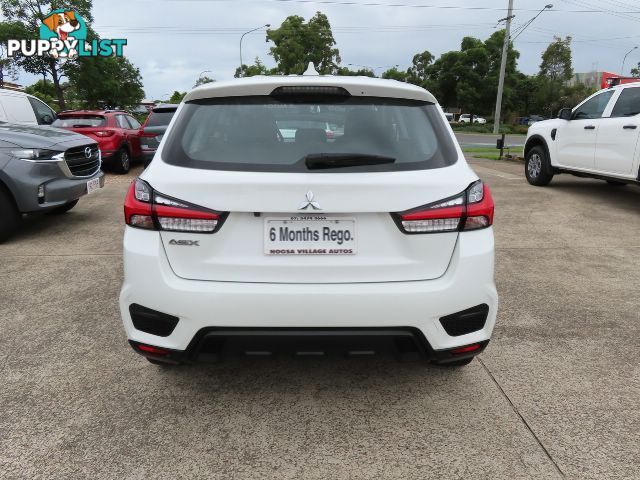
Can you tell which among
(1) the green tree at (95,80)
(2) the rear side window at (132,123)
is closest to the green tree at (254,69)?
(1) the green tree at (95,80)

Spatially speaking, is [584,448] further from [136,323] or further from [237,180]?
[136,323]

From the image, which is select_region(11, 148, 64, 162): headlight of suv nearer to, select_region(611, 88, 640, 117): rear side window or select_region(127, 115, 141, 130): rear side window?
select_region(127, 115, 141, 130): rear side window

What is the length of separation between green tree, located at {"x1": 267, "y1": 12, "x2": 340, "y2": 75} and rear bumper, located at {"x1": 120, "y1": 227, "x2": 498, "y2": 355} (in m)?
58.1

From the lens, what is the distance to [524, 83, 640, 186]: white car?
285 inches

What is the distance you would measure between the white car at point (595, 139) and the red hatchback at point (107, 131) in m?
8.91

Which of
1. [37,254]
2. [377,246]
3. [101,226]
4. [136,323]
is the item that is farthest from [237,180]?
[101,226]

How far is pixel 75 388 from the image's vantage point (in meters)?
2.76

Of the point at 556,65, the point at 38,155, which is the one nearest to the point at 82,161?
the point at 38,155

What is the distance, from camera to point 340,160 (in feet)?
7.34

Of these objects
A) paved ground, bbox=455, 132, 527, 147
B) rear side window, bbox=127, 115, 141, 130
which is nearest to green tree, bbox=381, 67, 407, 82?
paved ground, bbox=455, 132, 527, 147

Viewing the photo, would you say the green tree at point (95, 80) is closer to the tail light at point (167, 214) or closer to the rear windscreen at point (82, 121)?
the rear windscreen at point (82, 121)

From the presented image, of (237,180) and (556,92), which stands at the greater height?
(556,92)

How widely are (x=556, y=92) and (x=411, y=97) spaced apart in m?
62.7

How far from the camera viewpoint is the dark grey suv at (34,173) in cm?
554
